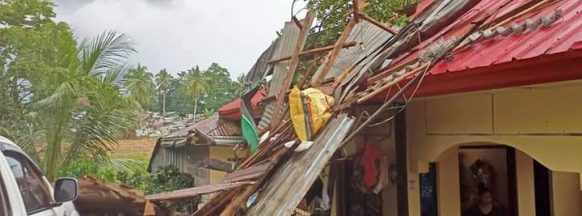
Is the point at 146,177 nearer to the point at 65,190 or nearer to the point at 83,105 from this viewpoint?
the point at 83,105

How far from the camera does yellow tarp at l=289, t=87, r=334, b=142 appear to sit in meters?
4.50

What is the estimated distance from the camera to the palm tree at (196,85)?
5808 centimetres

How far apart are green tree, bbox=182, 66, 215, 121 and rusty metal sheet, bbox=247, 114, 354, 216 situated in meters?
54.4

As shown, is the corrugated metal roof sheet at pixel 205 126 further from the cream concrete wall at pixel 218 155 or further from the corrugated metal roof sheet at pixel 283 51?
the corrugated metal roof sheet at pixel 283 51

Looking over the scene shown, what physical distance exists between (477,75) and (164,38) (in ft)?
79.2

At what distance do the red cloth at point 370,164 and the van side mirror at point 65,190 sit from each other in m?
2.97

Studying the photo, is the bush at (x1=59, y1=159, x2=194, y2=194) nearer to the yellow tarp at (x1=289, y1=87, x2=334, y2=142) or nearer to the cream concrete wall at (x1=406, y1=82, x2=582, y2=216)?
the cream concrete wall at (x1=406, y1=82, x2=582, y2=216)

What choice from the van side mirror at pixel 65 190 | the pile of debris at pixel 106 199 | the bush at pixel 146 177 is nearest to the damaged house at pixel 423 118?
the van side mirror at pixel 65 190

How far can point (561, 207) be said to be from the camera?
6.17m

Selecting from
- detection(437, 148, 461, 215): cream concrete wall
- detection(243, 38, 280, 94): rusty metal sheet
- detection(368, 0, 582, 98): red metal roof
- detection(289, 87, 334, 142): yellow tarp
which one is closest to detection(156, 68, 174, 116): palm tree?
detection(243, 38, 280, 94): rusty metal sheet

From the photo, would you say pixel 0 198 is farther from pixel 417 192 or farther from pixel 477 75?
pixel 417 192

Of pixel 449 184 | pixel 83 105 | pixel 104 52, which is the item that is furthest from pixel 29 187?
pixel 104 52

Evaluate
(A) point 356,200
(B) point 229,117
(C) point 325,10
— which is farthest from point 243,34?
(A) point 356,200

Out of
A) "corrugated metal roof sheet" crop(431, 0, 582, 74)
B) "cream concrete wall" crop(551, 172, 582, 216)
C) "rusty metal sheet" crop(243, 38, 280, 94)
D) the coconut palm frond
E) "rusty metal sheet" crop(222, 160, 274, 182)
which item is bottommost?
"cream concrete wall" crop(551, 172, 582, 216)
